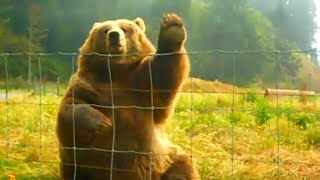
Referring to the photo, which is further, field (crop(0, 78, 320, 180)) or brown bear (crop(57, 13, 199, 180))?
field (crop(0, 78, 320, 180))

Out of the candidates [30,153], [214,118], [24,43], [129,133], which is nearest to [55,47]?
[24,43]

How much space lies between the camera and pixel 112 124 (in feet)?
14.5

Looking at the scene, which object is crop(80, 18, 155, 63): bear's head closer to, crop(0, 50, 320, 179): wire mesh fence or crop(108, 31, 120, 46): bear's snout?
crop(108, 31, 120, 46): bear's snout

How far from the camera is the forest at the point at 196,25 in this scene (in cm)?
3325

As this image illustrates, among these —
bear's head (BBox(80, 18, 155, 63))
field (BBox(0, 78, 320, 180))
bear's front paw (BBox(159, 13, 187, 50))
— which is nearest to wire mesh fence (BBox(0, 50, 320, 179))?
field (BBox(0, 78, 320, 180))

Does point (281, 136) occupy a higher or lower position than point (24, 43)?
lower

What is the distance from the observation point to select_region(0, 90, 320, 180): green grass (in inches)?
226

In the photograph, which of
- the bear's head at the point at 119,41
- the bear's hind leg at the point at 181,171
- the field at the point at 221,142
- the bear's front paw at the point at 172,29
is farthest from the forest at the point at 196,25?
the bear's front paw at the point at 172,29

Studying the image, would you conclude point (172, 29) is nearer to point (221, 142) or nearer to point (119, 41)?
point (119, 41)

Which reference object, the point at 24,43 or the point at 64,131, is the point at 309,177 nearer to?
the point at 64,131

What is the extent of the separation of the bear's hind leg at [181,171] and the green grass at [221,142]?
133 mm

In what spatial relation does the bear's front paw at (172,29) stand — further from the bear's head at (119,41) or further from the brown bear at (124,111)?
the bear's head at (119,41)

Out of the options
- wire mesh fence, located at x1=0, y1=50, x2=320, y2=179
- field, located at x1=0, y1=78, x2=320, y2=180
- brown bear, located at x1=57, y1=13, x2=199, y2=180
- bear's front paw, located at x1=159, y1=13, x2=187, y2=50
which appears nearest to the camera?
bear's front paw, located at x1=159, y1=13, x2=187, y2=50

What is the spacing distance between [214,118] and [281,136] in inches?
58.3
